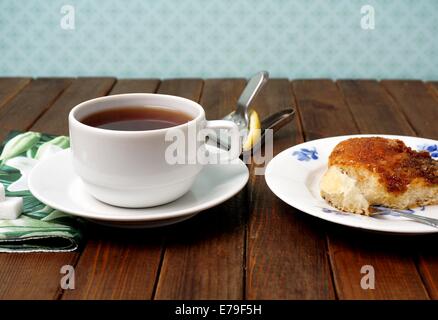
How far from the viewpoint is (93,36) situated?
200 centimetres

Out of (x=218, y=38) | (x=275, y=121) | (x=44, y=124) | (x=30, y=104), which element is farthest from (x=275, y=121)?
(x=218, y=38)

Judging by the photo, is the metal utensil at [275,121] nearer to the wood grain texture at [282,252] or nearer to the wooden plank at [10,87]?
the wood grain texture at [282,252]

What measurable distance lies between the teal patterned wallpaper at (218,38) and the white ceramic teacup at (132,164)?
1199mm

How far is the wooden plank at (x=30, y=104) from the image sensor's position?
1.28 m

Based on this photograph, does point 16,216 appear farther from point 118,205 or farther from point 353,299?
point 353,299

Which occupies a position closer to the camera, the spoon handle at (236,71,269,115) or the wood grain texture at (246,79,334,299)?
the wood grain texture at (246,79,334,299)

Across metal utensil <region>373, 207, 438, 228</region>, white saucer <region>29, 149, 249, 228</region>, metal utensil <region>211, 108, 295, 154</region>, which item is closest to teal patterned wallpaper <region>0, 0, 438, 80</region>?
metal utensil <region>211, 108, 295, 154</region>

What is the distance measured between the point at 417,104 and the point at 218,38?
764 mm

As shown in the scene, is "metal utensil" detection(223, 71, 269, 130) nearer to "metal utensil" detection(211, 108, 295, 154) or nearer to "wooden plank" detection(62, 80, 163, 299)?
"metal utensil" detection(211, 108, 295, 154)

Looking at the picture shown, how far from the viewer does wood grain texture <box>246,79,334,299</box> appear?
2.30ft

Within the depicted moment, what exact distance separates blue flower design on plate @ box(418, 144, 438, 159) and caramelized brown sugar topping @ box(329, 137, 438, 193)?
8 centimetres

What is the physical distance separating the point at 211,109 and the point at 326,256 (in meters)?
0.67

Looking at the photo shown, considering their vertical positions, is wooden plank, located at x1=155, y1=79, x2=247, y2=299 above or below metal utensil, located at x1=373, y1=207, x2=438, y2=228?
below

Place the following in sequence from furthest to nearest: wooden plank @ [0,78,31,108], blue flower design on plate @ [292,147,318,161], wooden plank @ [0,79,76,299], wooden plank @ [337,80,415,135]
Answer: wooden plank @ [0,78,31,108] → wooden plank @ [337,80,415,135] → blue flower design on plate @ [292,147,318,161] → wooden plank @ [0,79,76,299]
